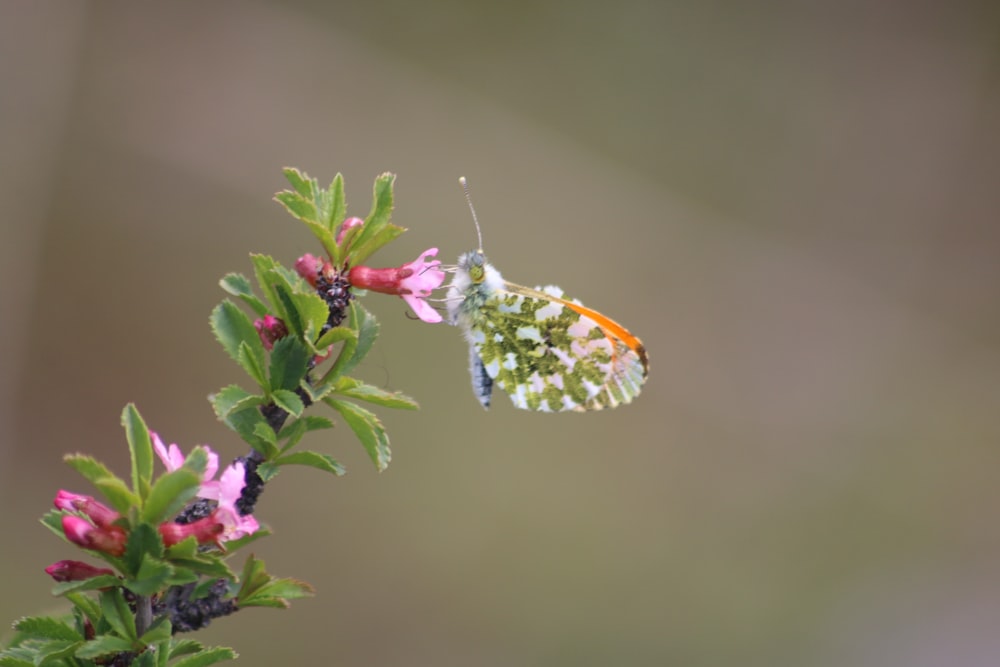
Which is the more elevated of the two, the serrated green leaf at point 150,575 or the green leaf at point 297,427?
the green leaf at point 297,427

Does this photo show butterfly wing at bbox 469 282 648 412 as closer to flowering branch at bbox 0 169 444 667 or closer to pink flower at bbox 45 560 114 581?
flowering branch at bbox 0 169 444 667

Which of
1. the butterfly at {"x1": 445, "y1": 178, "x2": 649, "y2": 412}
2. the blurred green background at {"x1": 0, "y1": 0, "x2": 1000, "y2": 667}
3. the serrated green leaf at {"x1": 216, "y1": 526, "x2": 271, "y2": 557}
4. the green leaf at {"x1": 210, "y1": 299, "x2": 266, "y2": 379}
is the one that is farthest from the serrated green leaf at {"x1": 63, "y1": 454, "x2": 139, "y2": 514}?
the blurred green background at {"x1": 0, "y1": 0, "x2": 1000, "y2": 667}

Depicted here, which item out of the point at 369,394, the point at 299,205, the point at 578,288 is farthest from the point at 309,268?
the point at 578,288

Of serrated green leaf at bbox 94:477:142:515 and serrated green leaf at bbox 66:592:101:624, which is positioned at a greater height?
serrated green leaf at bbox 94:477:142:515

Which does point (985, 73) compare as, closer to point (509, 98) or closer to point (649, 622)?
point (509, 98)

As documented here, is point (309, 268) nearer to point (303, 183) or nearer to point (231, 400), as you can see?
point (303, 183)

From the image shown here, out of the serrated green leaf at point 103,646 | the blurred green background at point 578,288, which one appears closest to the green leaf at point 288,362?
the serrated green leaf at point 103,646

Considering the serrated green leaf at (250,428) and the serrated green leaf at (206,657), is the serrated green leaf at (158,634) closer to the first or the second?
the serrated green leaf at (206,657)
